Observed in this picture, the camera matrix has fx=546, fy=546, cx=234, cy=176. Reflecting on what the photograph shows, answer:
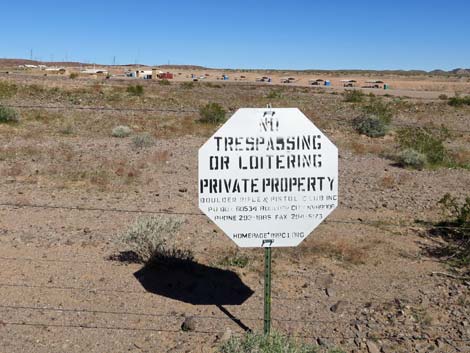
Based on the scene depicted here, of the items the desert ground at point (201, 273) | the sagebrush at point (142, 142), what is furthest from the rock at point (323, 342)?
the sagebrush at point (142, 142)

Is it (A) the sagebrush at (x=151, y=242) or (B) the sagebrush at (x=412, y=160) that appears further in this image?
(B) the sagebrush at (x=412, y=160)

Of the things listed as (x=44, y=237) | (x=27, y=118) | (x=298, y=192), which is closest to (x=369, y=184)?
(x=44, y=237)

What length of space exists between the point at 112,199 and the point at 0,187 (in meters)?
2.61

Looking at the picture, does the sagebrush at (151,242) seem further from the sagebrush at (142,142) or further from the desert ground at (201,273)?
the sagebrush at (142,142)

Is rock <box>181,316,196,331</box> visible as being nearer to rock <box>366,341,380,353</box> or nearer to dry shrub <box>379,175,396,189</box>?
rock <box>366,341,380,353</box>

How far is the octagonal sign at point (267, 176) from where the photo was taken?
4.62 m

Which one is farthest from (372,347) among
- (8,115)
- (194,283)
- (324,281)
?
(8,115)

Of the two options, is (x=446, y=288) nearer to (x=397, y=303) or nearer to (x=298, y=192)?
(x=397, y=303)

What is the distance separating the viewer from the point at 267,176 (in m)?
4.68

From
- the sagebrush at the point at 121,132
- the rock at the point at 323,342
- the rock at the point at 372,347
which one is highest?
the sagebrush at the point at 121,132

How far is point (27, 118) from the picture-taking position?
2197 centimetres

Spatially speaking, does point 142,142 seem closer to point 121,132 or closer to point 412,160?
point 121,132

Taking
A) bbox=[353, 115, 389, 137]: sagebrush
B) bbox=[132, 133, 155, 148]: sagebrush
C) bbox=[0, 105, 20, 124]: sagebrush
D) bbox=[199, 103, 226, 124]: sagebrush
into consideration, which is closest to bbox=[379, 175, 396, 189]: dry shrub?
bbox=[132, 133, 155, 148]: sagebrush

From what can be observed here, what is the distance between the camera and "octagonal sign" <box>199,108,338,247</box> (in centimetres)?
462
